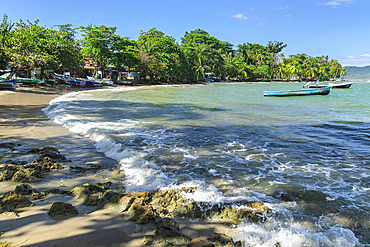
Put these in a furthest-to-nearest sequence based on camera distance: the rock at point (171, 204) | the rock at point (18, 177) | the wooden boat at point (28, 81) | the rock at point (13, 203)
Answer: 1. the wooden boat at point (28, 81)
2. the rock at point (18, 177)
3. the rock at point (171, 204)
4. the rock at point (13, 203)

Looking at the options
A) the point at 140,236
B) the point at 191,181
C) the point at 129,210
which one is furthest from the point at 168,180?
the point at 140,236

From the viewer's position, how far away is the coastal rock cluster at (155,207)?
9.95 ft

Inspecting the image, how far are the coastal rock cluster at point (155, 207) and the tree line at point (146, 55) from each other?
2521cm

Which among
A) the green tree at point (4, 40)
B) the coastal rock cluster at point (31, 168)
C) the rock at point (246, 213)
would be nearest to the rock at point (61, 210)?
the coastal rock cluster at point (31, 168)

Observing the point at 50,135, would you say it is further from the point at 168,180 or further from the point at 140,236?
the point at 140,236

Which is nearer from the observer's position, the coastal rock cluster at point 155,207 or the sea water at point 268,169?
the coastal rock cluster at point 155,207

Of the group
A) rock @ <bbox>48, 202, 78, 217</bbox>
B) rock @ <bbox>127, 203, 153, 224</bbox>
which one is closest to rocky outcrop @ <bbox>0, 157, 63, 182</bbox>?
rock @ <bbox>48, 202, 78, 217</bbox>

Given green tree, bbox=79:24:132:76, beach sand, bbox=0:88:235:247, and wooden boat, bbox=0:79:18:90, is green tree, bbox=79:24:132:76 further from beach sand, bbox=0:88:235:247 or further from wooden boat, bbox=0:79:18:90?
beach sand, bbox=0:88:235:247

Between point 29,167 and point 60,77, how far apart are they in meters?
36.2

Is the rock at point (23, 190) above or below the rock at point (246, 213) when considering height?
above

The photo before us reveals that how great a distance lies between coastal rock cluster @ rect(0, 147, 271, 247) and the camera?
3033 mm

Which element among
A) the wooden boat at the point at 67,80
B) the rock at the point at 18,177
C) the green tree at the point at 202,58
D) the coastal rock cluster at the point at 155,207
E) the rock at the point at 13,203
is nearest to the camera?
the coastal rock cluster at the point at 155,207

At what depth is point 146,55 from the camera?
51906 mm

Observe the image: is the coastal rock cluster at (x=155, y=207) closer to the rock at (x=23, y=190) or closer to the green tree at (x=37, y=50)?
the rock at (x=23, y=190)
